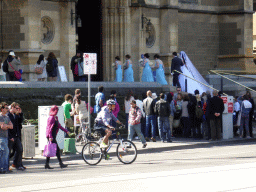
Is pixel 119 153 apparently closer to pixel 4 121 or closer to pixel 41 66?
pixel 4 121

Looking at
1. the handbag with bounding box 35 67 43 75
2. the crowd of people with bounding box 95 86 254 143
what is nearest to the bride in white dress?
the crowd of people with bounding box 95 86 254 143

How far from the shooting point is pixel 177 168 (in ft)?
50.3

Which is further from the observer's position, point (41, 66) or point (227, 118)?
point (41, 66)

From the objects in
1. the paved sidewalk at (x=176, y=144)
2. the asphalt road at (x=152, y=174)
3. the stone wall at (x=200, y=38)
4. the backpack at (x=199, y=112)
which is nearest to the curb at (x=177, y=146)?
the paved sidewalk at (x=176, y=144)

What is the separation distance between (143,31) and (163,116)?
10274 mm

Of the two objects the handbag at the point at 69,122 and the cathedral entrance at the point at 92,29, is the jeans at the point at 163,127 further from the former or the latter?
the cathedral entrance at the point at 92,29

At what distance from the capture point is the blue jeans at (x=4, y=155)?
51.4ft

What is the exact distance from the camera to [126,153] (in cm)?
1694

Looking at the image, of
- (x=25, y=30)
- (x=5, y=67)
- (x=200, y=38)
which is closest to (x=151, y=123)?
(x=5, y=67)

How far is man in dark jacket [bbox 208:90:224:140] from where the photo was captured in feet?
75.6

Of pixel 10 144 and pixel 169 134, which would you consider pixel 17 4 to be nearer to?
pixel 169 134

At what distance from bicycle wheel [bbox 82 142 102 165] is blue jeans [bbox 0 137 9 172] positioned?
199cm

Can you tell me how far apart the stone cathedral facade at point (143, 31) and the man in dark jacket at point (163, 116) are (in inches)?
246

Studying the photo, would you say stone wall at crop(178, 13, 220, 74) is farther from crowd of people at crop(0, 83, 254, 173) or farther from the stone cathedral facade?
crowd of people at crop(0, 83, 254, 173)
